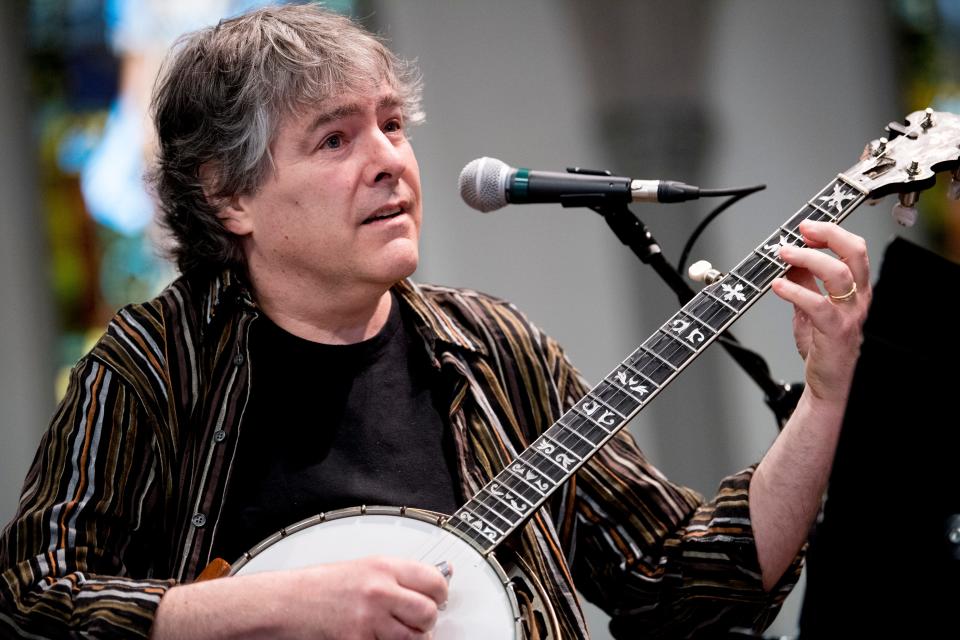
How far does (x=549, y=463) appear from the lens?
207cm

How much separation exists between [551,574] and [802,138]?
5738mm

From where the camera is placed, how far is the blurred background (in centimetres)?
684

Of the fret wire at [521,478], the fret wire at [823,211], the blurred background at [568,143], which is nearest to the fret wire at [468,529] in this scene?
the fret wire at [521,478]

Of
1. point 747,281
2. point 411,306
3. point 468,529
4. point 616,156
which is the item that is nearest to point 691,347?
point 747,281

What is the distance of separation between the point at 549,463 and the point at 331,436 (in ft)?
1.29

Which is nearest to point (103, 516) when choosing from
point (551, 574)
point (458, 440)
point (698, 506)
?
point (458, 440)

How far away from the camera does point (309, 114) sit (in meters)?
2.23

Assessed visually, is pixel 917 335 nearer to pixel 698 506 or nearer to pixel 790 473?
pixel 790 473

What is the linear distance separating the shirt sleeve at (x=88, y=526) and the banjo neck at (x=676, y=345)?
0.50 metres

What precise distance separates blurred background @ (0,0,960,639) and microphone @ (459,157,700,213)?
15.4ft

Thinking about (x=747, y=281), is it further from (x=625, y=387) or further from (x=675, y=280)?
(x=625, y=387)

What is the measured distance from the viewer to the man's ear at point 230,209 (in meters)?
2.33

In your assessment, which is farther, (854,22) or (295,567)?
(854,22)

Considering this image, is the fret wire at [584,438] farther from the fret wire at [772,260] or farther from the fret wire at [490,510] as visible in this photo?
the fret wire at [772,260]
